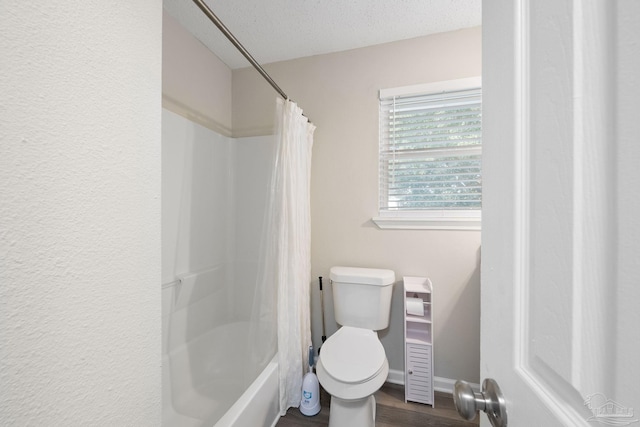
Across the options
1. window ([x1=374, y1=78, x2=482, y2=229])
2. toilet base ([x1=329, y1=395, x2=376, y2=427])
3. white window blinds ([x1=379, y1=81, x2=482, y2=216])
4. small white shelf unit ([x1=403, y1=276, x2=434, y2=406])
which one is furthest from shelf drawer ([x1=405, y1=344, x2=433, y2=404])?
white window blinds ([x1=379, y1=81, x2=482, y2=216])

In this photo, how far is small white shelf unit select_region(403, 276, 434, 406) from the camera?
150cm

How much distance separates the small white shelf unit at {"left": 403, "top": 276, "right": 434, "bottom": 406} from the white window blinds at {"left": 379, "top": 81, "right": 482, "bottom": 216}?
22.7 inches

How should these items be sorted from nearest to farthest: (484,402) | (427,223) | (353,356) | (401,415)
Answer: (484,402), (353,356), (401,415), (427,223)

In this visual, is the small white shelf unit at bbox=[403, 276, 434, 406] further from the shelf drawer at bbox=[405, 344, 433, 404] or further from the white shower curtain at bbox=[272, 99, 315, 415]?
the white shower curtain at bbox=[272, 99, 315, 415]

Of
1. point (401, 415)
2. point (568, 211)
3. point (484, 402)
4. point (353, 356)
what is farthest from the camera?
point (401, 415)

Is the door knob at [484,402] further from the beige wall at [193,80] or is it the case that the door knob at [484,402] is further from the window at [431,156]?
the beige wall at [193,80]

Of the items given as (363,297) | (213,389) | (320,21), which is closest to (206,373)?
(213,389)

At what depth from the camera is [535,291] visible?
33 cm

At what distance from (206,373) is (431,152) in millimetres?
2036

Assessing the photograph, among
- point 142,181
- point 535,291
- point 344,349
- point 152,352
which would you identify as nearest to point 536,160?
point 535,291

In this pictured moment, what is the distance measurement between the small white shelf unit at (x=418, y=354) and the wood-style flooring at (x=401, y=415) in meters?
0.05

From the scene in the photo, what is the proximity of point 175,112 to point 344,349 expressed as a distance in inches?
67.2

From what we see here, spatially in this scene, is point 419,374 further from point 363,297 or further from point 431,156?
point 431,156

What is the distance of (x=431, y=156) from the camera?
1689 millimetres
